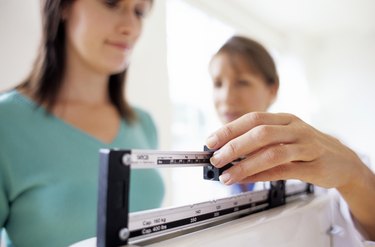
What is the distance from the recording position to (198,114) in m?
1.04

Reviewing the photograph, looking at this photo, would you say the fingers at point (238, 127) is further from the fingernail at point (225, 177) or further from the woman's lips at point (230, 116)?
the woman's lips at point (230, 116)

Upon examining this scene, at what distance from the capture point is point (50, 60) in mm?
543

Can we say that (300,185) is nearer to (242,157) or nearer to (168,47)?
(242,157)

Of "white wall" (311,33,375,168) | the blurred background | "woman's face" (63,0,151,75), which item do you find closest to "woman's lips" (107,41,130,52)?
"woman's face" (63,0,151,75)

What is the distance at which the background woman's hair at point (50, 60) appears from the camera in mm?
516

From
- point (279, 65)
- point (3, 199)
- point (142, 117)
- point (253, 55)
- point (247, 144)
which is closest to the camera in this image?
point (247, 144)

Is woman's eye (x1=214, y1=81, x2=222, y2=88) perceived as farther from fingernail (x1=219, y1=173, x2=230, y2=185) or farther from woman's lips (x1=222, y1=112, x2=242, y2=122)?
fingernail (x1=219, y1=173, x2=230, y2=185)

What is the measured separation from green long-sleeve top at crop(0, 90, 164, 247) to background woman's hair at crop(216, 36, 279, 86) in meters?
0.36

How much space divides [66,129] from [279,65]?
0.91m

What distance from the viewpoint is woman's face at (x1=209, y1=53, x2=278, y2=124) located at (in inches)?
22.9

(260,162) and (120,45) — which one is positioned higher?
(120,45)

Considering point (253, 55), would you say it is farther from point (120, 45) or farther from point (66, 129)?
point (66, 129)

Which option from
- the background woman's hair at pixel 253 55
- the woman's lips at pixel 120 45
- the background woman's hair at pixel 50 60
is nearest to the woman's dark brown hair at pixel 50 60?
the background woman's hair at pixel 50 60

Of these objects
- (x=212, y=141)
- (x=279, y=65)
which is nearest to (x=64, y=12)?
(x=212, y=141)
